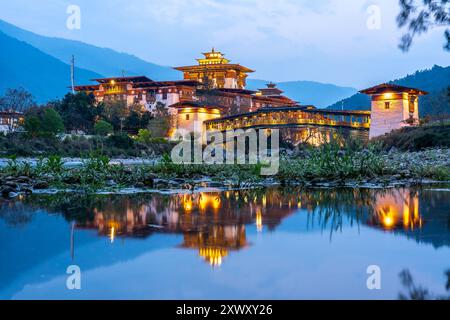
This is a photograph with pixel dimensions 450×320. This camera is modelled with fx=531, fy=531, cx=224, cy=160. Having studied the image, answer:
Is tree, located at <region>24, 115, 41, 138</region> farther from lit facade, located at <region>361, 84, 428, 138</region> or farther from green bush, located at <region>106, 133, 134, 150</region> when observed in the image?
lit facade, located at <region>361, 84, 428, 138</region>

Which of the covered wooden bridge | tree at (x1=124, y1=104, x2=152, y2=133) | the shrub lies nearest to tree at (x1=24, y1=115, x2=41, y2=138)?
the shrub

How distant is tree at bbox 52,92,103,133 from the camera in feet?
125

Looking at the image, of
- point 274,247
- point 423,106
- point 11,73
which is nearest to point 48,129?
point 274,247

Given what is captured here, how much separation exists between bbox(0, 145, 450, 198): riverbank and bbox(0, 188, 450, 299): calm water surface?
96.1 inches

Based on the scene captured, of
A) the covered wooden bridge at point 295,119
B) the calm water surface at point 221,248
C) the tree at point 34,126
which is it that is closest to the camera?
the calm water surface at point 221,248

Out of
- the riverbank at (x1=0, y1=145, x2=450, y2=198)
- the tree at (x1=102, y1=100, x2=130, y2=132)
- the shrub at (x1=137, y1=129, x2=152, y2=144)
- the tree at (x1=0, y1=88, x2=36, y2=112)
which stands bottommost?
the riverbank at (x1=0, y1=145, x2=450, y2=198)

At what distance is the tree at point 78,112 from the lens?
125 feet

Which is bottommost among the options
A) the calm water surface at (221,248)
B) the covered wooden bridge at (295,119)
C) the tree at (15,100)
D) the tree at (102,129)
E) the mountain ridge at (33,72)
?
the calm water surface at (221,248)

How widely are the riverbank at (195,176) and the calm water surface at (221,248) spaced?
2.44 m

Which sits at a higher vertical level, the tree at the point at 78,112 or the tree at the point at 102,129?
the tree at the point at 78,112

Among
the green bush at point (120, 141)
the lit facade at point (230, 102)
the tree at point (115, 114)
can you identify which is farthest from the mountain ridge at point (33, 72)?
Answer: the green bush at point (120, 141)

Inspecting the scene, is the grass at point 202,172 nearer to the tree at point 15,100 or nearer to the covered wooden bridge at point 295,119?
the covered wooden bridge at point 295,119

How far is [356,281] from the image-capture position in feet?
9.16
